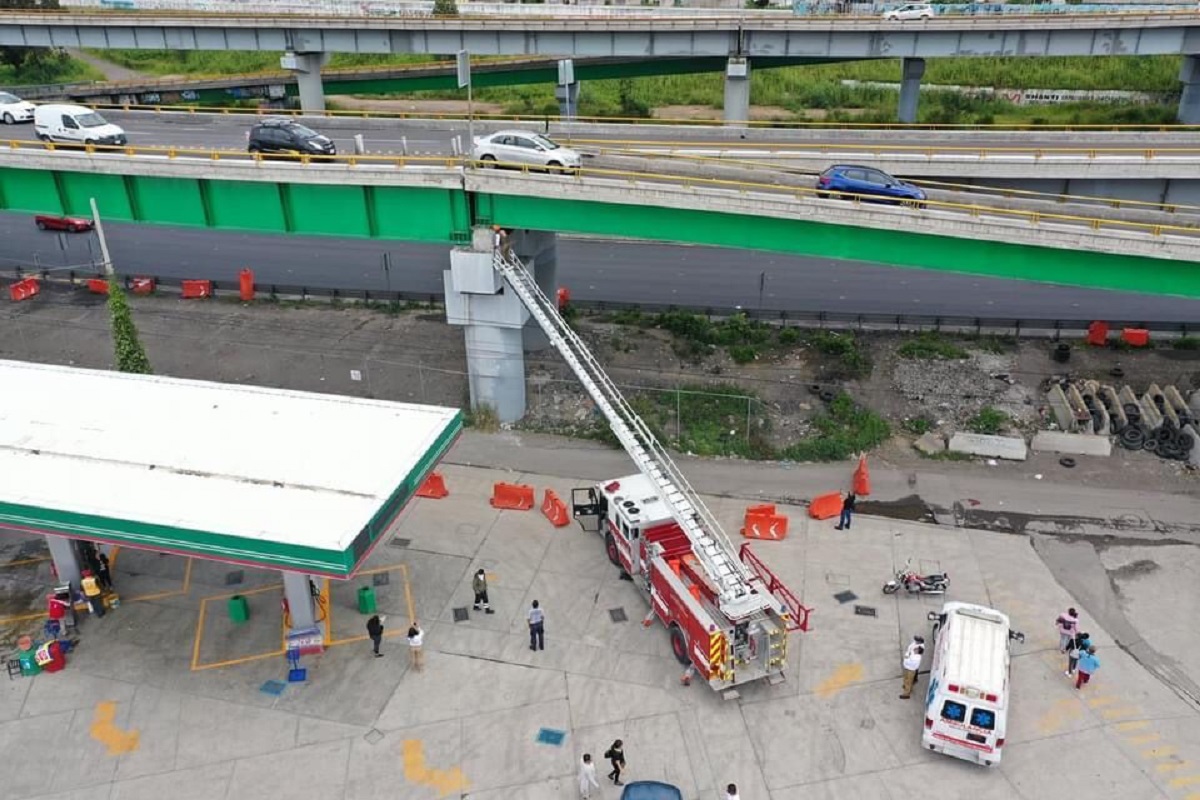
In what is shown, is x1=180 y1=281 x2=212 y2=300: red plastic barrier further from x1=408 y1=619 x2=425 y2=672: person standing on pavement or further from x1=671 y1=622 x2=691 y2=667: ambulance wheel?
x1=671 y1=622 x2=691 y2=667: ambulance wheel

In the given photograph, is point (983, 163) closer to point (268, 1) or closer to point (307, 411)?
point (307, 411)

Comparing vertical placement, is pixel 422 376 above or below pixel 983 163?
below

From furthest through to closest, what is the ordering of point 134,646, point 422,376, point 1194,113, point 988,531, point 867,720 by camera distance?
point 1194,113 < point 422,376 < point 988,531 < point 134,646 < point 867,720

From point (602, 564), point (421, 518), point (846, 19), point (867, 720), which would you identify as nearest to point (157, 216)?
point (421, 518)

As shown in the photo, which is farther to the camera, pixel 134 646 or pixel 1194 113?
pixel 1194 113

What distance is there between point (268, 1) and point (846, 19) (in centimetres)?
4681

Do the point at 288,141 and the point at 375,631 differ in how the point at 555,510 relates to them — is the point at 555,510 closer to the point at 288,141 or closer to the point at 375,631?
the point at 375,631

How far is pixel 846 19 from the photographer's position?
4562cm

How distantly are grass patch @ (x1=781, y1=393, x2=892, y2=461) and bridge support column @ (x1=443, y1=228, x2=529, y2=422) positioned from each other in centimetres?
869

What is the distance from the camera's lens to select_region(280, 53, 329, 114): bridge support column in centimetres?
4978

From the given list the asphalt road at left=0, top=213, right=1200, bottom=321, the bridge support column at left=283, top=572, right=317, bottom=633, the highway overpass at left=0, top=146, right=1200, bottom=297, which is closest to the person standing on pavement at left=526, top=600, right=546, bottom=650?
the bridge support column at left=283, top=572, right=317, bottom=633

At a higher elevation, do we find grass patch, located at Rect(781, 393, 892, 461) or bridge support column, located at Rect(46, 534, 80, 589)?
bridge support column, located at Rect(46, 534, 80, 589)

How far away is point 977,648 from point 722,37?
1447 inches

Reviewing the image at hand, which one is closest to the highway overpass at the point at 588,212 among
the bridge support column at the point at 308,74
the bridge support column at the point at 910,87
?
the bridge support column at the point at 308,74
